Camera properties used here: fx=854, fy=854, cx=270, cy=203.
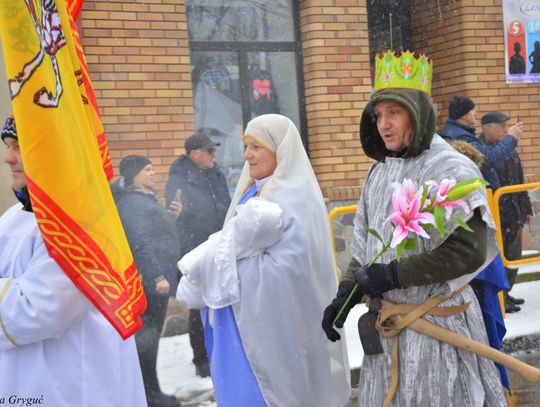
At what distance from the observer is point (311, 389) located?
439 centimetres

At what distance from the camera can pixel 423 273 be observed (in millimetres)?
3266

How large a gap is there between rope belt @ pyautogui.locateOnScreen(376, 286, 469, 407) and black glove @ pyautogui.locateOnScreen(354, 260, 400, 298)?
0.10 metres

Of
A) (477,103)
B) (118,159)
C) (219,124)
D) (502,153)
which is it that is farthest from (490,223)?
(477,103)

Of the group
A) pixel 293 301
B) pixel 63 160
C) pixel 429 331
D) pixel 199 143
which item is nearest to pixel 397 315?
pixel 429 331

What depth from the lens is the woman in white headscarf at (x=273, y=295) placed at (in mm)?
4270

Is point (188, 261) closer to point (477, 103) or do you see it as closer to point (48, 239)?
point (48, 239)

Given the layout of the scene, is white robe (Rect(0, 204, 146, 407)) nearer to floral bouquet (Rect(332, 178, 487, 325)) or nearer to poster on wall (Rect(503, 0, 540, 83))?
floral bouquet (Rect(332, 178, 487, 325))

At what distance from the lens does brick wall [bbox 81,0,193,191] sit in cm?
793

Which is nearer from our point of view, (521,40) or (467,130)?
(467,130)

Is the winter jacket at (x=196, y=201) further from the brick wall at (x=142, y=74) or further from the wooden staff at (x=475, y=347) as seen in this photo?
the wooden staff at (x=475, y=347)

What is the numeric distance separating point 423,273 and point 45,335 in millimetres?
1409

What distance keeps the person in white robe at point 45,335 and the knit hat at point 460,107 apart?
4.57 meters

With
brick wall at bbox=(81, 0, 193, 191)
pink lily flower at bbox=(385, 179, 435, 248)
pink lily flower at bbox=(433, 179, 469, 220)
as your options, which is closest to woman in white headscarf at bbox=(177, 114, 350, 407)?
pink lily flower at bbox=(385, 179, 435, 248)

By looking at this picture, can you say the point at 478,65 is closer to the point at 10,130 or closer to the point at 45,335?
the point at 10,130
